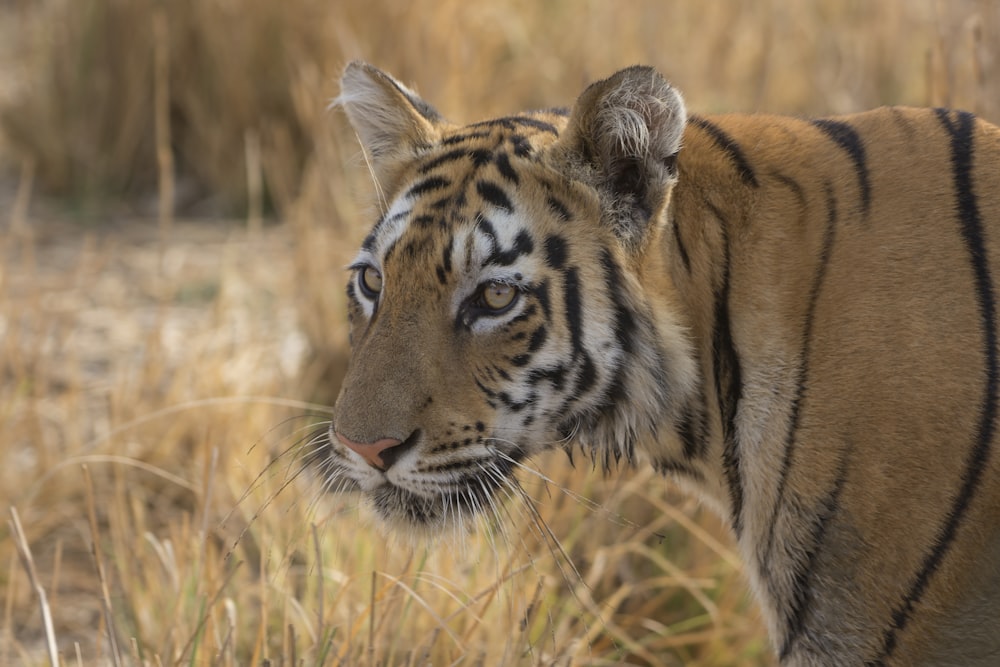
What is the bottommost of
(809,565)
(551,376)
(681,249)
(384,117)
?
(809,565)

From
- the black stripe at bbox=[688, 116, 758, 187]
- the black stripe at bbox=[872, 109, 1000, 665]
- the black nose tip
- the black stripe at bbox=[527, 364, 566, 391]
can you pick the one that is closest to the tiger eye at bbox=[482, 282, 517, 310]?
the black stripe at bbox=[527, 364, 566, 391]

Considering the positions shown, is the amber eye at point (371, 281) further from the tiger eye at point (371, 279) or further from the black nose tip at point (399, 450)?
the black nose tip at point (399, 450)

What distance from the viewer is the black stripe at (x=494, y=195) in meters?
2.06

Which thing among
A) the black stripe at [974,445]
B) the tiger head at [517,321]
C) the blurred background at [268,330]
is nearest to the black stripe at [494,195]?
the tiger head at [517,321]

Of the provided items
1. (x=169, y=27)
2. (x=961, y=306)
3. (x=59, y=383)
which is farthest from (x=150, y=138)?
(x=961, y=306)

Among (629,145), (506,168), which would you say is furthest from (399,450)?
(629,145)

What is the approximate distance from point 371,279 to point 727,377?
66 centimetres

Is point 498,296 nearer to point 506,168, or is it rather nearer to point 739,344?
point 506,168

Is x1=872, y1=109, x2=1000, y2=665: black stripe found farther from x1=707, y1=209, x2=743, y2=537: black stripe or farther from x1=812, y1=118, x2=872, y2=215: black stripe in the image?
x1=707, y1=209, x2=743, y2=537: black stripe

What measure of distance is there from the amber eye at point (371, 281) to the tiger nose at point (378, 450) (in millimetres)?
→ 300

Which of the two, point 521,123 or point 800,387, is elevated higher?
point 521,123

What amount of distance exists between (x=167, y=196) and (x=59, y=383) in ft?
3.10

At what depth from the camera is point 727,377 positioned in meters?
2.04

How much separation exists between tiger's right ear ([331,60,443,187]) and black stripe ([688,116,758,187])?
529 millimetres
